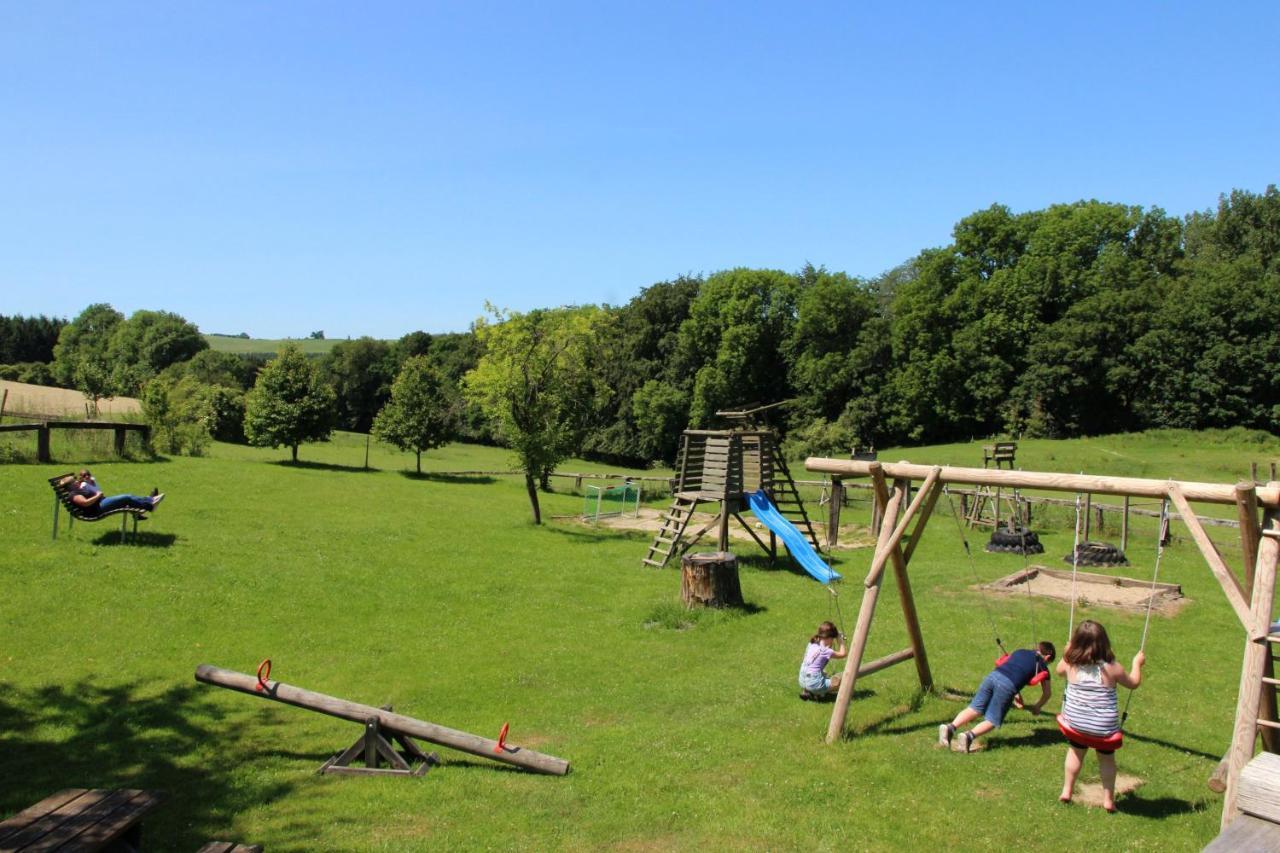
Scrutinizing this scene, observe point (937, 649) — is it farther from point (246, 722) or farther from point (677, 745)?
point (246, 722)

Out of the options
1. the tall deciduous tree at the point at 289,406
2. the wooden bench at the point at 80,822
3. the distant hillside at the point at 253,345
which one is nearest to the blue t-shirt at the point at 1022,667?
the wooden bench at the point at 80,822

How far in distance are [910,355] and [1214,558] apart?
57.3 metres

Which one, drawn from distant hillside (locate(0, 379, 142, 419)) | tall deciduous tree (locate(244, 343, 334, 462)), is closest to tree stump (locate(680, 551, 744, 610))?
tall deciduous tree (locate(244, 343, 334, 462))

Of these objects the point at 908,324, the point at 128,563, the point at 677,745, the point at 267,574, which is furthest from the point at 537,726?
the point at 908,324

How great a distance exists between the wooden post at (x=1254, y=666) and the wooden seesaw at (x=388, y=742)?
5449 millimetres

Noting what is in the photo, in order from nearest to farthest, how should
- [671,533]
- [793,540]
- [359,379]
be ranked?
[793,540] < [671,533] < [359,379]

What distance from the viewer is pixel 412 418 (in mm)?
44969

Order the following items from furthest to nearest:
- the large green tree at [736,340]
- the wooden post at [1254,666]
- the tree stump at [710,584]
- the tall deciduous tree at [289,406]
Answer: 1. the large green tree at [736,340]
2. the tall deciduous tree at [289,406]
3. the tree stump at [710,584]
4. the wooden post at [1254,666]

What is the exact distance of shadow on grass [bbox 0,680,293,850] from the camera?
24.5ft

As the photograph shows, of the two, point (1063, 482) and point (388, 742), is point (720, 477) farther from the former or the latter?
point (388, 742)

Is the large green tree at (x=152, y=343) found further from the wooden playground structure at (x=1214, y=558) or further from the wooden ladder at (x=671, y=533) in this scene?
the wooden playground structure at (x=1214, y=558)

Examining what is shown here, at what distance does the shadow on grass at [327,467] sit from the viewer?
40.8 metres

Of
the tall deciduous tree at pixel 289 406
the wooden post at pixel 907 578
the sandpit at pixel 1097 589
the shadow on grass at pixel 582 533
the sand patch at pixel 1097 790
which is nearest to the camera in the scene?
the sand patch at pixel 1097 790

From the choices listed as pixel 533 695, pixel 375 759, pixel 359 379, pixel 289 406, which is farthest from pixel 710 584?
pixel 359 379
